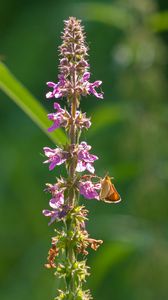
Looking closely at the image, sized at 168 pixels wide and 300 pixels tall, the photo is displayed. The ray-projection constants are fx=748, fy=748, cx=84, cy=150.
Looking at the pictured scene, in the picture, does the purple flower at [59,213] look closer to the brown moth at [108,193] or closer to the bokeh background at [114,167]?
the brown moth at [108,193]

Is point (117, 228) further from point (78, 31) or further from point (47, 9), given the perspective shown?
point (47, 9)

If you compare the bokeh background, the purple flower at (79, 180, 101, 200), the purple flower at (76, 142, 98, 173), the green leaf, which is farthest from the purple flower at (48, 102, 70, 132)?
the bokeh background

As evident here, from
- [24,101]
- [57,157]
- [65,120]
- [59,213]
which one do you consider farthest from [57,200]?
[24,101]

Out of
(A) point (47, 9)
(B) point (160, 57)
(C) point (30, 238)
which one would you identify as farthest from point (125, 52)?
(A) point (47, 9)

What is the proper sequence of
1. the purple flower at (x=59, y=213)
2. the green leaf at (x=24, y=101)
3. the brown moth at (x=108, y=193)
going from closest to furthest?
the purple flower at (x=59, y=213), the brown moth at (x=108, y=193), the green leaf at (x=24, y=101)

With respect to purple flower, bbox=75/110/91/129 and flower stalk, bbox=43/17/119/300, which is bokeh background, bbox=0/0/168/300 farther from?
purple flower, bbox=75/110/91/129

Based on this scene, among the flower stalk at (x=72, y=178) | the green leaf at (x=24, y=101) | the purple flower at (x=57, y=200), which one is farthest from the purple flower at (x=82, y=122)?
the green leaf at (x=24, y=101)
